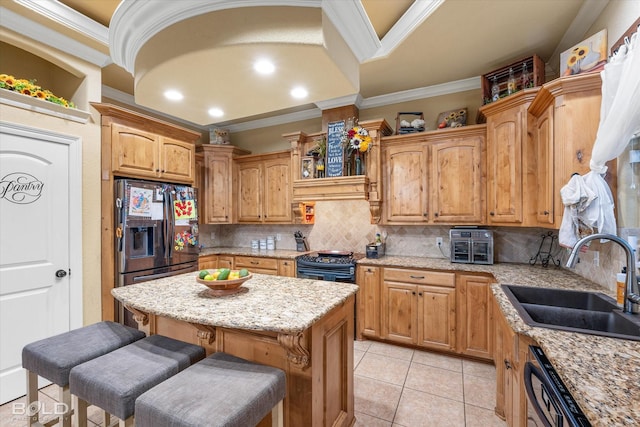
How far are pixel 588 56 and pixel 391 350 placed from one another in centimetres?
297

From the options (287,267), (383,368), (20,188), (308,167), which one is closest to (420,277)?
(383,368)

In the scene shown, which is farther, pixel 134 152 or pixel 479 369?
pixel 134 152

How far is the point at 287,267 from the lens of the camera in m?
3.56

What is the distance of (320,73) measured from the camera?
1.32m

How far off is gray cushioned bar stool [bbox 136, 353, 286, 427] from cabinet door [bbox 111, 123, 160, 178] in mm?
2430

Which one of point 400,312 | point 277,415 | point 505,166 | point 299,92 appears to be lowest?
point 400,312

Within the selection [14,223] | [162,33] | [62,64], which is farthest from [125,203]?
[162,33]

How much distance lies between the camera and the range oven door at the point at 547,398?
2.75 ft

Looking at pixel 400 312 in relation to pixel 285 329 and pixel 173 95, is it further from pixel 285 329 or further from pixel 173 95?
pixel 173 95

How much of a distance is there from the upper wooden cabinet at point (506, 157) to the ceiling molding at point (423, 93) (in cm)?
60

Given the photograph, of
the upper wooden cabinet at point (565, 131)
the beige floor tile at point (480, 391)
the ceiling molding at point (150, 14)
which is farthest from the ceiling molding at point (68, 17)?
the beige floor tile at point (480, 391)

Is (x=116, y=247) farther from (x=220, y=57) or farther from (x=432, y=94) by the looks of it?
(x=432, y=94)

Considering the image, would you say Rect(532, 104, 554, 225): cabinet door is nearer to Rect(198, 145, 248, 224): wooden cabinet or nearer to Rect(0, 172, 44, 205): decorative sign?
Rect(198, 145, 248, 224): wooden cabinet

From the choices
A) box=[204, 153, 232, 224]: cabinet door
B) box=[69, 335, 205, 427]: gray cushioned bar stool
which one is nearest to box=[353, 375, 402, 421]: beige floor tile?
box=[69, 335, 205, 427]: gray cushioned bar stool
